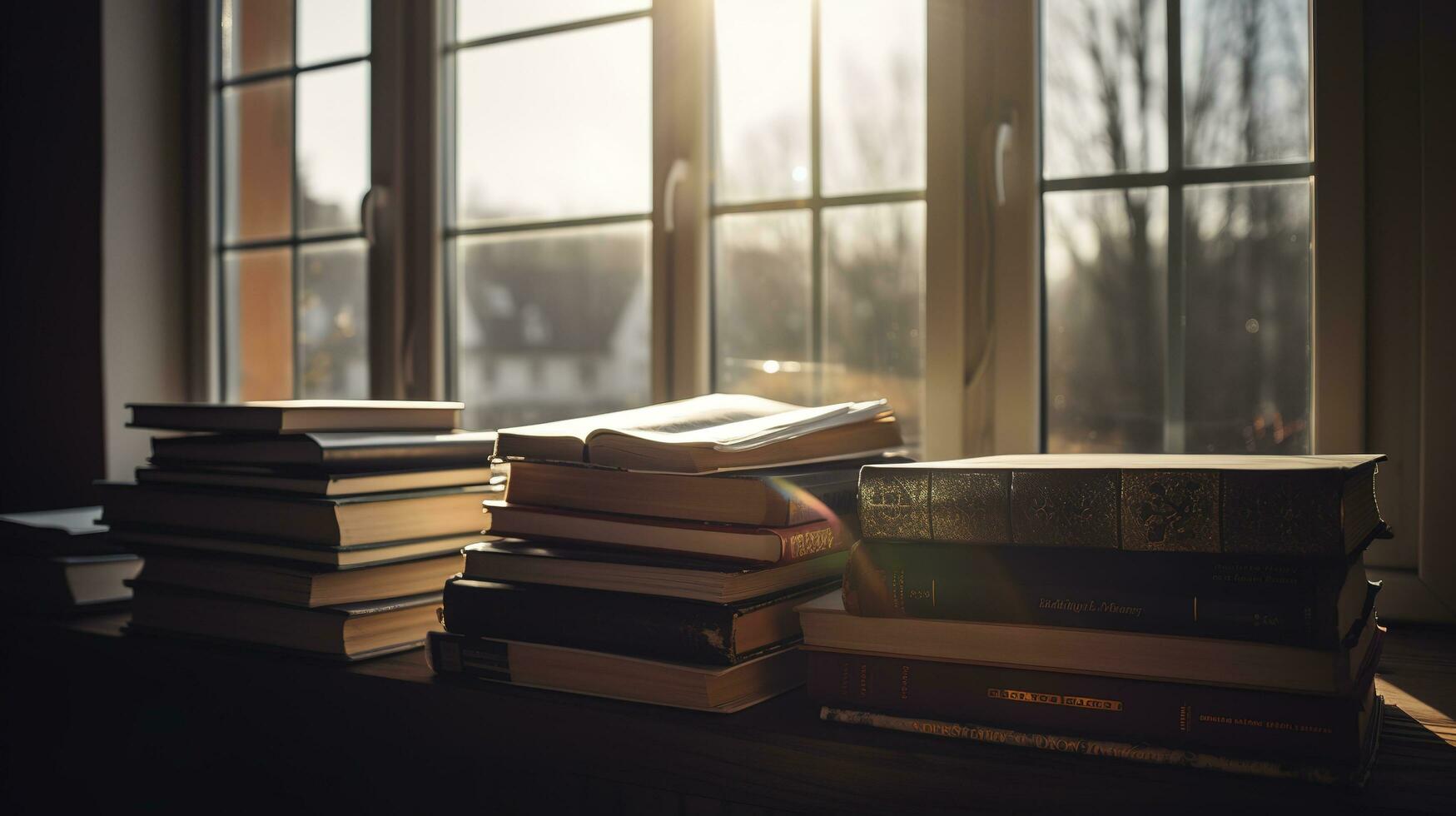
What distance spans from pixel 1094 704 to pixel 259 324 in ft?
5.59

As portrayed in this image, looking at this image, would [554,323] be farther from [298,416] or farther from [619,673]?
[619,673]

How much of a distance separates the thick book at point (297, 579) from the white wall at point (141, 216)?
0.84 meters

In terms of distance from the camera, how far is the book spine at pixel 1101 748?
2.17 feet

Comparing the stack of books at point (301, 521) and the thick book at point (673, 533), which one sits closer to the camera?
the thick book at point (673, 533)

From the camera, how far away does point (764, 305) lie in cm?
144

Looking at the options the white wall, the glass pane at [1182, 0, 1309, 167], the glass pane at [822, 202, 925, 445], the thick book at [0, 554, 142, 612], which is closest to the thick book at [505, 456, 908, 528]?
the glass pane at [822, 202, 925, 445]

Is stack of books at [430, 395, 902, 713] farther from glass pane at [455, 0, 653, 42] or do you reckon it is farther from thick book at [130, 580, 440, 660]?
glass pane at [455, 0, 653, 42]

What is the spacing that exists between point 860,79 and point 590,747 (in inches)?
→ 37.1

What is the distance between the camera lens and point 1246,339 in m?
1.18

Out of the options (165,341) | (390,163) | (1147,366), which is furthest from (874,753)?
(165,341)

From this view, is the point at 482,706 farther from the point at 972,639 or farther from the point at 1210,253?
the point at 1210,253

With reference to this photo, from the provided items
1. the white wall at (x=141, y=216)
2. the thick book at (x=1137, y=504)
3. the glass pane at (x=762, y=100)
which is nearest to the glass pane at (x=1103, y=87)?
the glass pane at (x=762, y=100)

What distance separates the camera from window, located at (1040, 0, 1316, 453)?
1160mm

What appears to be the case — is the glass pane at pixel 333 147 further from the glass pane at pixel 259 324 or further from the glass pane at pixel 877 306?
the glass pane at pixel 877 306
